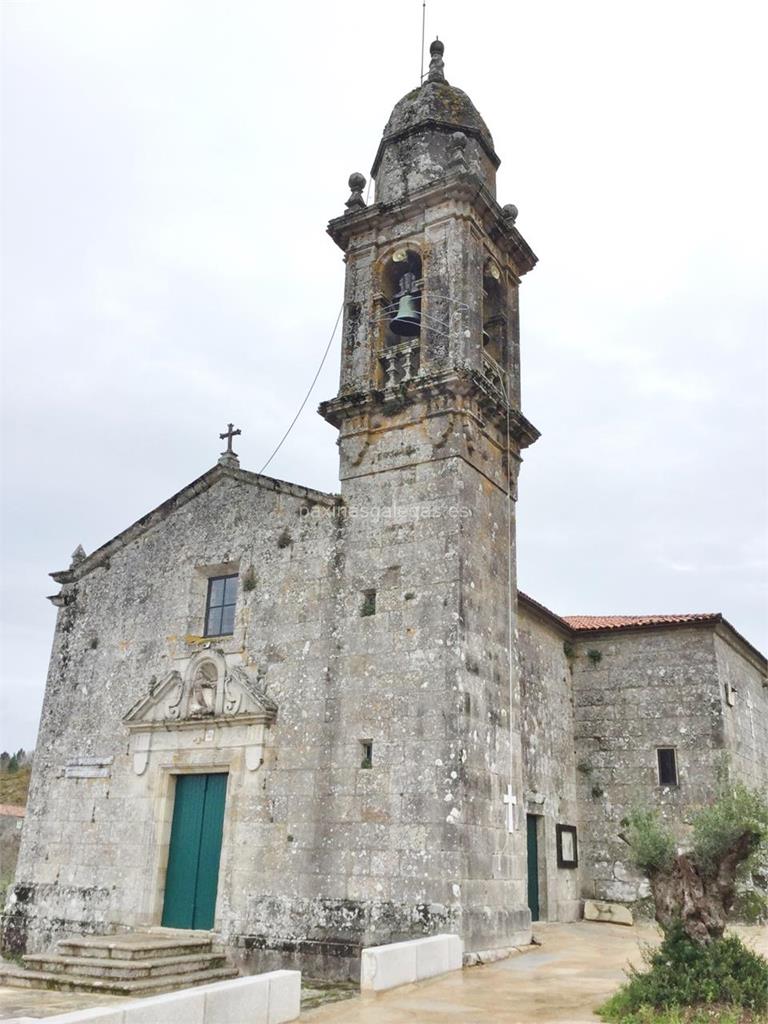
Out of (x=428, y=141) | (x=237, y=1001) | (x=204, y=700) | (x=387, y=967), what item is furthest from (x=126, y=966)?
(x=428, y=141)

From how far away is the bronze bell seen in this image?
1474 cm

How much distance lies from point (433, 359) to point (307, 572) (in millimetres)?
3904

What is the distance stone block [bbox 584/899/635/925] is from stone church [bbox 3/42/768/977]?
Result: 225 millimetres

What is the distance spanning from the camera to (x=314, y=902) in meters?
11.7

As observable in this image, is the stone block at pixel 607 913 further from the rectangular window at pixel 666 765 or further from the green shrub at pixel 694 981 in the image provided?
the green shrub at pixel 694 981

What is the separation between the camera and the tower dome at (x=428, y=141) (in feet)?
51.5

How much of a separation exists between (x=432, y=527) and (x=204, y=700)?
14.8ft

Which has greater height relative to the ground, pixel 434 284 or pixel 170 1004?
pixel 434 284


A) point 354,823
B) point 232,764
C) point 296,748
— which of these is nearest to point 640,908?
point 354,823

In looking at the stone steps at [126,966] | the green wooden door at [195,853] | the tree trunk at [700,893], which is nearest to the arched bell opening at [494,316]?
the green wooden door at [195,853]

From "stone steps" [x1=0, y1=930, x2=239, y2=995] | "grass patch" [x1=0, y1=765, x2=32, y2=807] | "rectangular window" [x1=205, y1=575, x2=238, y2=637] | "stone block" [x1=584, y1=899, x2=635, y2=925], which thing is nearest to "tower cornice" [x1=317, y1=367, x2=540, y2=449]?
"rectangular window" [x1=205, y1=575, x2=238, y2=637]

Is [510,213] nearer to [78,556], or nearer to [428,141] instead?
[428,141]

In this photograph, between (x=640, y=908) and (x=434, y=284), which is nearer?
(x=640, y=908)

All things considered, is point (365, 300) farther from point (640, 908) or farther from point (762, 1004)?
point (762, 1004)
